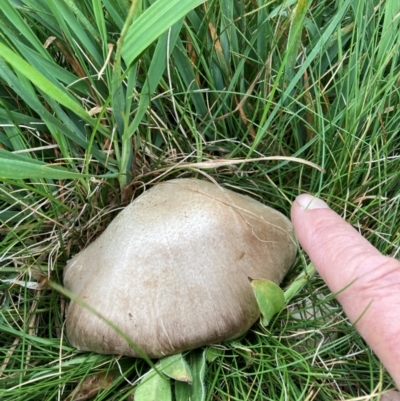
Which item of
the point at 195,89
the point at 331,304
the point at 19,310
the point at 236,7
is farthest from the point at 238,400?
the point at 236,7

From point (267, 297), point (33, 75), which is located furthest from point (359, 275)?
point (33, 75)

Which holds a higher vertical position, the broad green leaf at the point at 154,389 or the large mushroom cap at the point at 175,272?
the large mushroom cap at the point at 175,272

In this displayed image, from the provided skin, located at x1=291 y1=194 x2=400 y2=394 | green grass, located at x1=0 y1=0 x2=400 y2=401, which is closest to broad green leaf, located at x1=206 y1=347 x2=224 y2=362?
green grass, located at x1=0 y1=0 x2=400 y2=401

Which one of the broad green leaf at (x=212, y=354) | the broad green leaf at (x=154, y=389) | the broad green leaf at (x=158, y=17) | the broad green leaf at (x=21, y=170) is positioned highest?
the broad green leaf at (x=158, y=17)

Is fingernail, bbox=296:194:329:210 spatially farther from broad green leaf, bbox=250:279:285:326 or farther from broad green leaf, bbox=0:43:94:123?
broad green leaf, bbox=0:43:94:123

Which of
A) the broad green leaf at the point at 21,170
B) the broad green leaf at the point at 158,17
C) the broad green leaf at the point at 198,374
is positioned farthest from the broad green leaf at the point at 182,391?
the broad green leaf at the point at 158,17

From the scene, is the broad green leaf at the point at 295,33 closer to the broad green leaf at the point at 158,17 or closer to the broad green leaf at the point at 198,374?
the broad green leaf at the point at 158,17

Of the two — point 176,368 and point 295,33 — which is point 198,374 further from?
point 295,33

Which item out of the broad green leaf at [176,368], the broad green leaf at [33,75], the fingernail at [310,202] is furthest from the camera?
the fingernail at [310,202]
